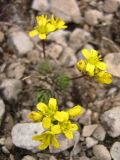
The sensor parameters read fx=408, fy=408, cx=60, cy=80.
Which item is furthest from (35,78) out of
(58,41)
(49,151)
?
(49,151)

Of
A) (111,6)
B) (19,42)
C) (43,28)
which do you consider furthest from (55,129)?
(111,6)

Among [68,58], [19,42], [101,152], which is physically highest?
[19,42]

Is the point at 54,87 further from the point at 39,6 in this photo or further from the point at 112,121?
the point at 39,6

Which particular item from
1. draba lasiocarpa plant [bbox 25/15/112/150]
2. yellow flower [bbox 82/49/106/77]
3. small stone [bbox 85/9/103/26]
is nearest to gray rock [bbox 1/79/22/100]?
draba lasiocarpa plant [bbox 25/15/112/150]

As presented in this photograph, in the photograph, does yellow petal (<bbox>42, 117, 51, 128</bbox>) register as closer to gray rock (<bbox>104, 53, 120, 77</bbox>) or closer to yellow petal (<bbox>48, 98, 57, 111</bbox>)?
yellow petal (<bbox>48, 98, 57, 111</bbox>)

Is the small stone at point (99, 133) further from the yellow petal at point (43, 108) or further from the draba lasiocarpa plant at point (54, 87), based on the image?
the yellow petal at point (43, 108)
